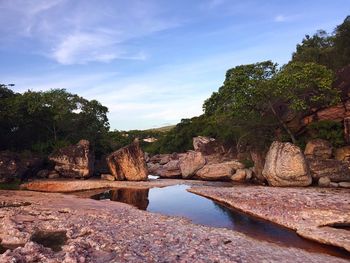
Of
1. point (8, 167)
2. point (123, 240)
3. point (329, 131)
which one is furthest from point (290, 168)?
point (8, 167)

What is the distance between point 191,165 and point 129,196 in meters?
17.5

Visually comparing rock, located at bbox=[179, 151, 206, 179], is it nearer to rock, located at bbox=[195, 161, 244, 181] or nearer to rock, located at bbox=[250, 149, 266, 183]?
rock, located at bbox=[195, 161, 244, 181]

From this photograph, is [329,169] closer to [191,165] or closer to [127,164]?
[191,165]

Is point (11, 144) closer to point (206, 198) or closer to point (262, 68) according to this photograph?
point (206, 198)

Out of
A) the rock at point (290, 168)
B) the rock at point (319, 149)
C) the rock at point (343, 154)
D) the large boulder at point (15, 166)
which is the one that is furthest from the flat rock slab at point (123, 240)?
the rock at point (343, 154)

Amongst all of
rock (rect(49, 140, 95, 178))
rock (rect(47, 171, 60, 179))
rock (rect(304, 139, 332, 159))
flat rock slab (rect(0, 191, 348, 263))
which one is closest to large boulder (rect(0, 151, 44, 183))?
rock (rect(47, 171, 60, 179))

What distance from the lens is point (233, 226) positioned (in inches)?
936

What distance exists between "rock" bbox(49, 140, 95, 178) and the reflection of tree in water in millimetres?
7905

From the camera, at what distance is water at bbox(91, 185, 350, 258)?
2022 centimetres

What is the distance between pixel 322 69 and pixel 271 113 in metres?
9.23

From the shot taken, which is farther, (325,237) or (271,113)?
(271,113)

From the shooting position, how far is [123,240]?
18312mm

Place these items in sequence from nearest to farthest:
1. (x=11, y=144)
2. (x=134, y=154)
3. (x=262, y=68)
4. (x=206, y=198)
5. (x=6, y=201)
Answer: (x=6, y=201)
(x=206, y=198)
(x=262, y=68)
(x=134, y=154)
(x=11, y=144)

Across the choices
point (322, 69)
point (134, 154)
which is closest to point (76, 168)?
point (134, 154)
